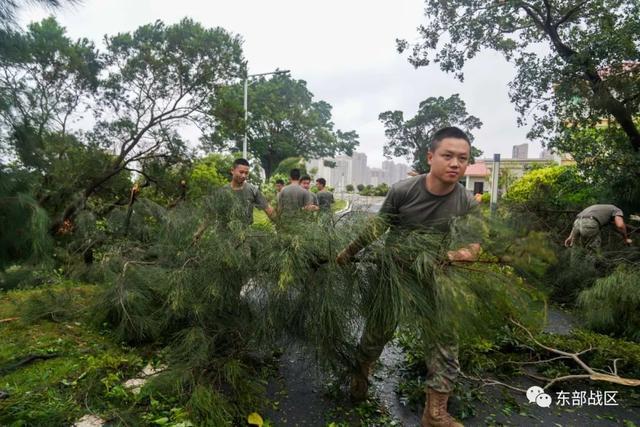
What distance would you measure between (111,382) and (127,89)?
8016 mm

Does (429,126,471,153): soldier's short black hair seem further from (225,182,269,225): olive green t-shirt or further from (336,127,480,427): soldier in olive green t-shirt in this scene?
(225,182,269,225): olive green t-shirt

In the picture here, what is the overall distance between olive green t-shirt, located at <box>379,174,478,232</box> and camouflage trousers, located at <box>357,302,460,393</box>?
495mm

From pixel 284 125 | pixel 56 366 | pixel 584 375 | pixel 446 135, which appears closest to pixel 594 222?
pixel 584 375

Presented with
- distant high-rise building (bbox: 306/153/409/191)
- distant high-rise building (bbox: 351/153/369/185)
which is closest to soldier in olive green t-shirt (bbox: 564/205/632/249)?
distant high-rise building (bbox: 306/153/409/191)

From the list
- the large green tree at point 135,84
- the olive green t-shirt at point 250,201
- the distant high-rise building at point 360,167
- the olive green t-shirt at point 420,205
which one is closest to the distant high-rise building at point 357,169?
the distant high-rise building at point 360,167

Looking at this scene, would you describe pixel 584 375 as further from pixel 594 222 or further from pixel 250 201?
pixel 594 222

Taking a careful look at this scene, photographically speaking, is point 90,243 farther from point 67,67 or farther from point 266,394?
point 67,67

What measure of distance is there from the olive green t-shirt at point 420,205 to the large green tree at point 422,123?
111 feet

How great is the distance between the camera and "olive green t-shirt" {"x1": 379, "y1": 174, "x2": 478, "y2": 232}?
1890 mm

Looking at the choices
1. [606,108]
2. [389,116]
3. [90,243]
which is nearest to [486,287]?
[90,243]

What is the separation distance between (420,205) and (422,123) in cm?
3844

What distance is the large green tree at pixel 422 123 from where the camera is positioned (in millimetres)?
36469

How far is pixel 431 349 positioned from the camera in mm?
1781

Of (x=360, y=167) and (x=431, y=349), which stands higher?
(x=360, y=167)
